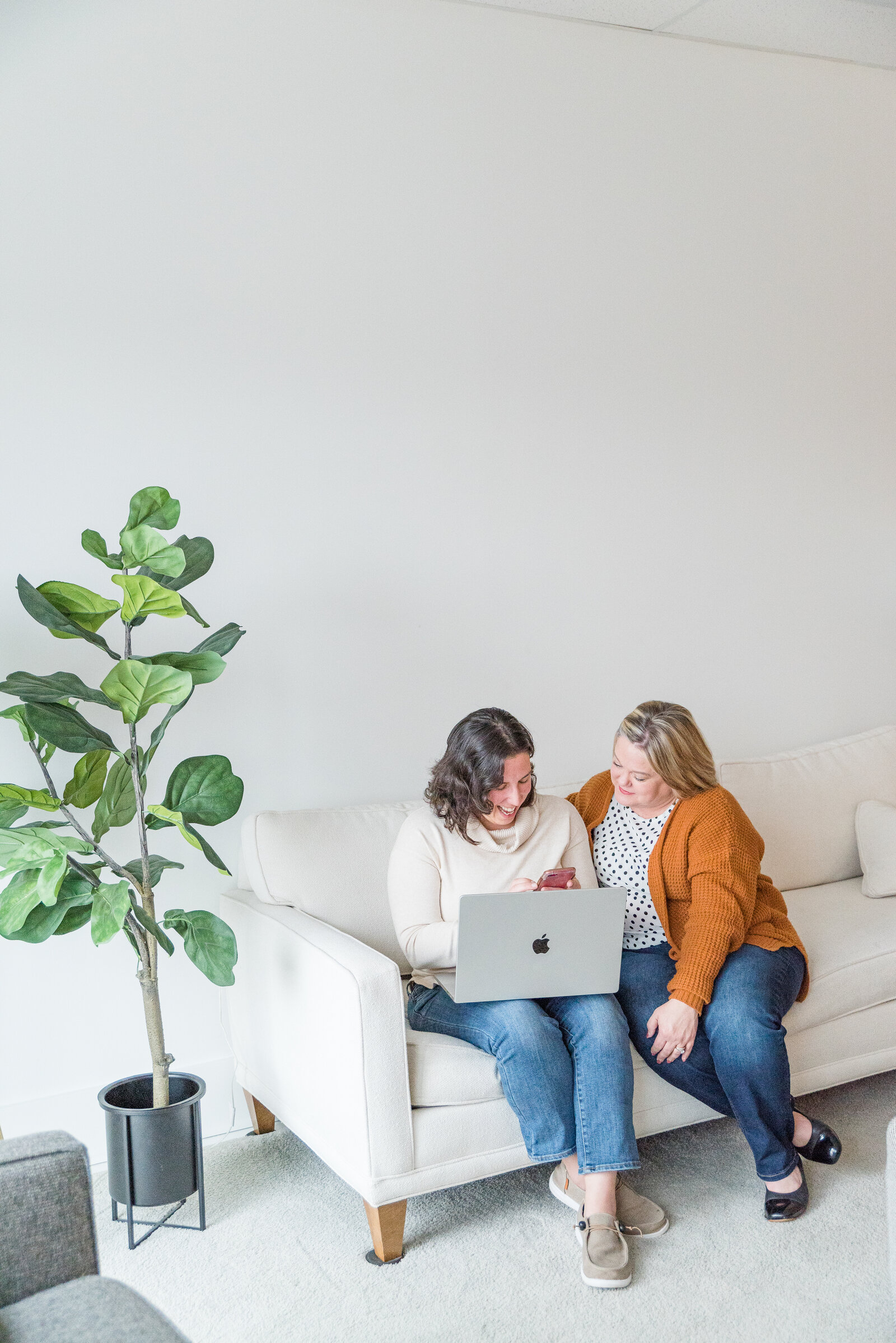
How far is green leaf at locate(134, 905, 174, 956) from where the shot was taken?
220 centimetres

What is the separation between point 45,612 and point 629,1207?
1604mm

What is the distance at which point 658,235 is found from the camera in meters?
3.31

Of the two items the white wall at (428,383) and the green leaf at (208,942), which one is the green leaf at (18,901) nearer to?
the green leaf at (208,942)

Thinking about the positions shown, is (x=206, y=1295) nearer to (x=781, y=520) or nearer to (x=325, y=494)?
(x=325, y=494)

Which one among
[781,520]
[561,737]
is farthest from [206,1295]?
[781,520]

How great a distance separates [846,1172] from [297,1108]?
118 centimetres

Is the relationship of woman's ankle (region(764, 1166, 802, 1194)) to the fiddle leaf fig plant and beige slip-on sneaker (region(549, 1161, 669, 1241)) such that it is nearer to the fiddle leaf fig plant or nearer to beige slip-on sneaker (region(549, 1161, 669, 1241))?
beige slip-on sneaker (region(549, 1161, 669, 1241))

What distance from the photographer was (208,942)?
87.2 inches

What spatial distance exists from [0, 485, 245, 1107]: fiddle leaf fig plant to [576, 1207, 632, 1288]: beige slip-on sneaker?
0.82m

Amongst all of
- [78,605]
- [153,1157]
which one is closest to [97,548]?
[78,605]

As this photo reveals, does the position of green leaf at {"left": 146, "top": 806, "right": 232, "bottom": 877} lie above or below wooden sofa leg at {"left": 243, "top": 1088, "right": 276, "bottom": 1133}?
above

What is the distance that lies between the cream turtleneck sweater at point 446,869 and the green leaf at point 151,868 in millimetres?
475

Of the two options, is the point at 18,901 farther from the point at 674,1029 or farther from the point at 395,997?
the point at 674,1029

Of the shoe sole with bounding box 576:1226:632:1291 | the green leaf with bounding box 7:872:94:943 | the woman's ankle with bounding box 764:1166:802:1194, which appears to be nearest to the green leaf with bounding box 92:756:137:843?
the green leaf with bounding box 7:872:94:943
